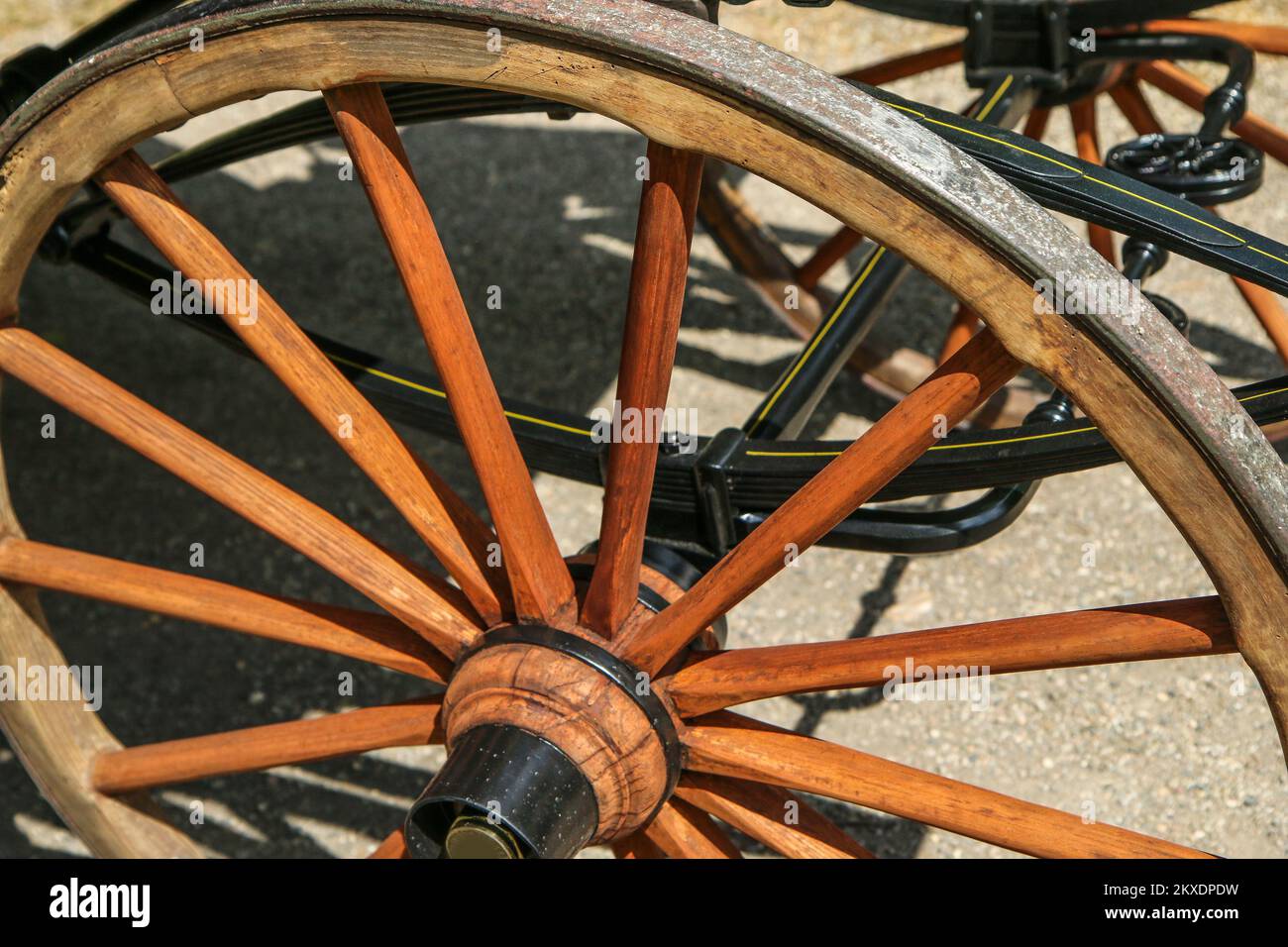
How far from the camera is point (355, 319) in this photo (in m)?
3.02

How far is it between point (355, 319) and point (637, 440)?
1877 mm

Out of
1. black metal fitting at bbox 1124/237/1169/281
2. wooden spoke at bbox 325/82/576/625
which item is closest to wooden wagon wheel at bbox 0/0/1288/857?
wooden spoke at bbox 325/82/576/625

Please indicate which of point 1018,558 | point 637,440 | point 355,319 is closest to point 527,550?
point 637,440

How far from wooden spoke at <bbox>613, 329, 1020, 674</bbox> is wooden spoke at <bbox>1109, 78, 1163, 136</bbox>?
1549 millimetres

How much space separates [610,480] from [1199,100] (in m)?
1.66

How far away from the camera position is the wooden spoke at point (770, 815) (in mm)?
1453

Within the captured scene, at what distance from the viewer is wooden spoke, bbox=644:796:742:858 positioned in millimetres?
1521

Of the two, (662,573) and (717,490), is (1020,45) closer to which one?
(717,490)

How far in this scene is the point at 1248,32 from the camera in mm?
2314

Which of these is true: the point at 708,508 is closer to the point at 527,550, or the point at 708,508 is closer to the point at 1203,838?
the point at 527,550

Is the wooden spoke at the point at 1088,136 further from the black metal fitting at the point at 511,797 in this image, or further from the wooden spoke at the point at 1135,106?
the black metal fitting at the point at 511,797

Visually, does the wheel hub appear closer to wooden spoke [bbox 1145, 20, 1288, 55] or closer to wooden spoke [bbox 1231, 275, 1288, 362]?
wooden spoke [bbox 1231, 275, 1288, 362]

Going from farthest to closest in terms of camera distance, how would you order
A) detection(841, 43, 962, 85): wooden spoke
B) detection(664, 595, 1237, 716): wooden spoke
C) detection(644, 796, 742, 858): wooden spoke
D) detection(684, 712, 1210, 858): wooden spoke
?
1. detection(841, 43, 962, 85): wooden spoke
2. detection(644, 796, 742, 858): wooden spoke
3. detection(684, 712, 1210, 858): wooden spoke
4. detection(664, 595, 1237, 716): wooden spoke

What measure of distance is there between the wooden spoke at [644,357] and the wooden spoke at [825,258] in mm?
1417
